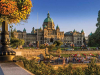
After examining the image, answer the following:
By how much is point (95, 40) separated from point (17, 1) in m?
47.8

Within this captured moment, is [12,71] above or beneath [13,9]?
beneath

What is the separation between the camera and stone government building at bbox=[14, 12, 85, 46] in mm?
79219

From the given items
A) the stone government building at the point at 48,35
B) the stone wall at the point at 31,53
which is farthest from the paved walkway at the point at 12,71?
the stone government building at the point at 48,35

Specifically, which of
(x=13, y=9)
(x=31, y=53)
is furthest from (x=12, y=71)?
(x=31, y=53)

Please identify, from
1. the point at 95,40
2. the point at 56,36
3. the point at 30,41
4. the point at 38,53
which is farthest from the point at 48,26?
the point at 38,53

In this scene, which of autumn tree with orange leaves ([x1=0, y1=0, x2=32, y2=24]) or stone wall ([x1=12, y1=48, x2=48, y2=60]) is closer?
autumn tree with orange leaves ([x1=0, y1=0, x2=32, y2=24])

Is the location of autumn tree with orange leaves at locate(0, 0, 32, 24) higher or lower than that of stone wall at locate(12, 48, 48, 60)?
higher

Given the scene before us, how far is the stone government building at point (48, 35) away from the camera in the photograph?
260ft

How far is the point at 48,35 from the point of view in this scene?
81.4 metres

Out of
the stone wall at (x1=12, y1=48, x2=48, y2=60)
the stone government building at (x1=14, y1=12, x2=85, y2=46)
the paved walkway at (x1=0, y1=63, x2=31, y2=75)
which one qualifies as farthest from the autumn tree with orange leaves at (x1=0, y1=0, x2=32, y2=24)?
the stone government building at (x1=14, y1=12, x2=85, y2=46)

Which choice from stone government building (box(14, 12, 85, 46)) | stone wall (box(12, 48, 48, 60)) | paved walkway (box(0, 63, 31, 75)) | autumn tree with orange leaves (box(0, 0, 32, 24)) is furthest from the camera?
stone government building (box(14, 12, 85, 46))

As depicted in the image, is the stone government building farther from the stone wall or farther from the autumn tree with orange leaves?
the autumn tree with orange leaves

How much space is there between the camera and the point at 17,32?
77875 millimetres

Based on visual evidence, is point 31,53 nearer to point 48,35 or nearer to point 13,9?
point 13,9
